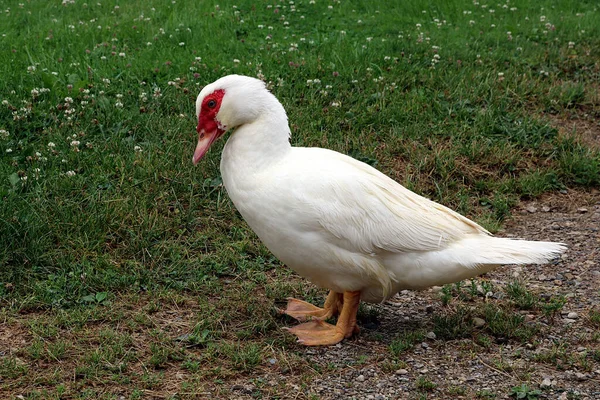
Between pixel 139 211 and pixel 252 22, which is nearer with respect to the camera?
pixel 139 211

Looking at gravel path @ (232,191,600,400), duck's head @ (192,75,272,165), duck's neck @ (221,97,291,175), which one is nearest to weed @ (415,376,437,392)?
gravel path @ (232,191,600,400)

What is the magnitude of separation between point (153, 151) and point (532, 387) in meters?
3.37

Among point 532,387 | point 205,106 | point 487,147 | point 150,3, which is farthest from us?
point 150,3

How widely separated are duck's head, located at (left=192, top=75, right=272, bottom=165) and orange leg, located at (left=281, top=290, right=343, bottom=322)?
41.8 inches

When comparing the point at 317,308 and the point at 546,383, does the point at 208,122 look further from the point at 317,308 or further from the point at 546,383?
the point at 546,383

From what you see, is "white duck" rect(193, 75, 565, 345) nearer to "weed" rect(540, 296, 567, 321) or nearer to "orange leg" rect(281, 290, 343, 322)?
"orange leg" rect(281, 290, 343, 322)

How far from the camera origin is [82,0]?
9.46 meters

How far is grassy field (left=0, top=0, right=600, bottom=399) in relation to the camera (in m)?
4.47

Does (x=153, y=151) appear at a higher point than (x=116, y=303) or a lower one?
higher

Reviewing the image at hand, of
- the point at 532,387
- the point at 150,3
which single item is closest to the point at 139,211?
the point at 532,387

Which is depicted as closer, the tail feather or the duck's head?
the tail feather

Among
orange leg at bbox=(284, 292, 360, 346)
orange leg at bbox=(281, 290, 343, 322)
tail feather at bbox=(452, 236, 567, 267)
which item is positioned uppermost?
tail feather at bbox=(452, 236, 567, 267)

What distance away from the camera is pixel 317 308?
4.86 metres

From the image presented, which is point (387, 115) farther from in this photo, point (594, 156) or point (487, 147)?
point (594, 156)
